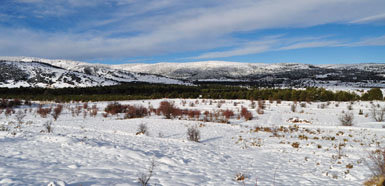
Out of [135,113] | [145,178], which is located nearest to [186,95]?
[135,113]

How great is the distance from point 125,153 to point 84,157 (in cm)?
139

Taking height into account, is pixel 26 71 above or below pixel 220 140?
above

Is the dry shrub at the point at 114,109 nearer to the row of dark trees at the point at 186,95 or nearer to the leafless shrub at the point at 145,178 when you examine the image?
the row of dark trees at the point at 186,95

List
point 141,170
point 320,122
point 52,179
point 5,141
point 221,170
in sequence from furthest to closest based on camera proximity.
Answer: point 320,122, point 5,141, point 221,170, point 141,170, point 52,179

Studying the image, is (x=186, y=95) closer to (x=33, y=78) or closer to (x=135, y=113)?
(x=135, y=113)

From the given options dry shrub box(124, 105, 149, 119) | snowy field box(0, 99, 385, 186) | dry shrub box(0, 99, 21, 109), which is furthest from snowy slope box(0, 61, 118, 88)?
snowy field box(0, 99, 385, 186)

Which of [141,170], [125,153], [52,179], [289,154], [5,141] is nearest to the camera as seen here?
[52,179]

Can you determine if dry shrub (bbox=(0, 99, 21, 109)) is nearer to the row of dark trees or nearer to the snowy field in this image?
the row of dark trees

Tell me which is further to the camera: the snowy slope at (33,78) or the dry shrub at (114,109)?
the snowy slope at (33,78)

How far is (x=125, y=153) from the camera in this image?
8391 mm

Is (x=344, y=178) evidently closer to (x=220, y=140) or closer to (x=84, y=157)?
(x=220, y=140)

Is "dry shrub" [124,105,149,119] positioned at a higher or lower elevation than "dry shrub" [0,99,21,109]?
lower

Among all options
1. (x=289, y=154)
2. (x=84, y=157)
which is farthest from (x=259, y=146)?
A: (x=84, y=157)

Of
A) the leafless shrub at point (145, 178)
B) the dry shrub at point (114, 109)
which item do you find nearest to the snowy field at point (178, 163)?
the leafless shrub at point (145, 178)
